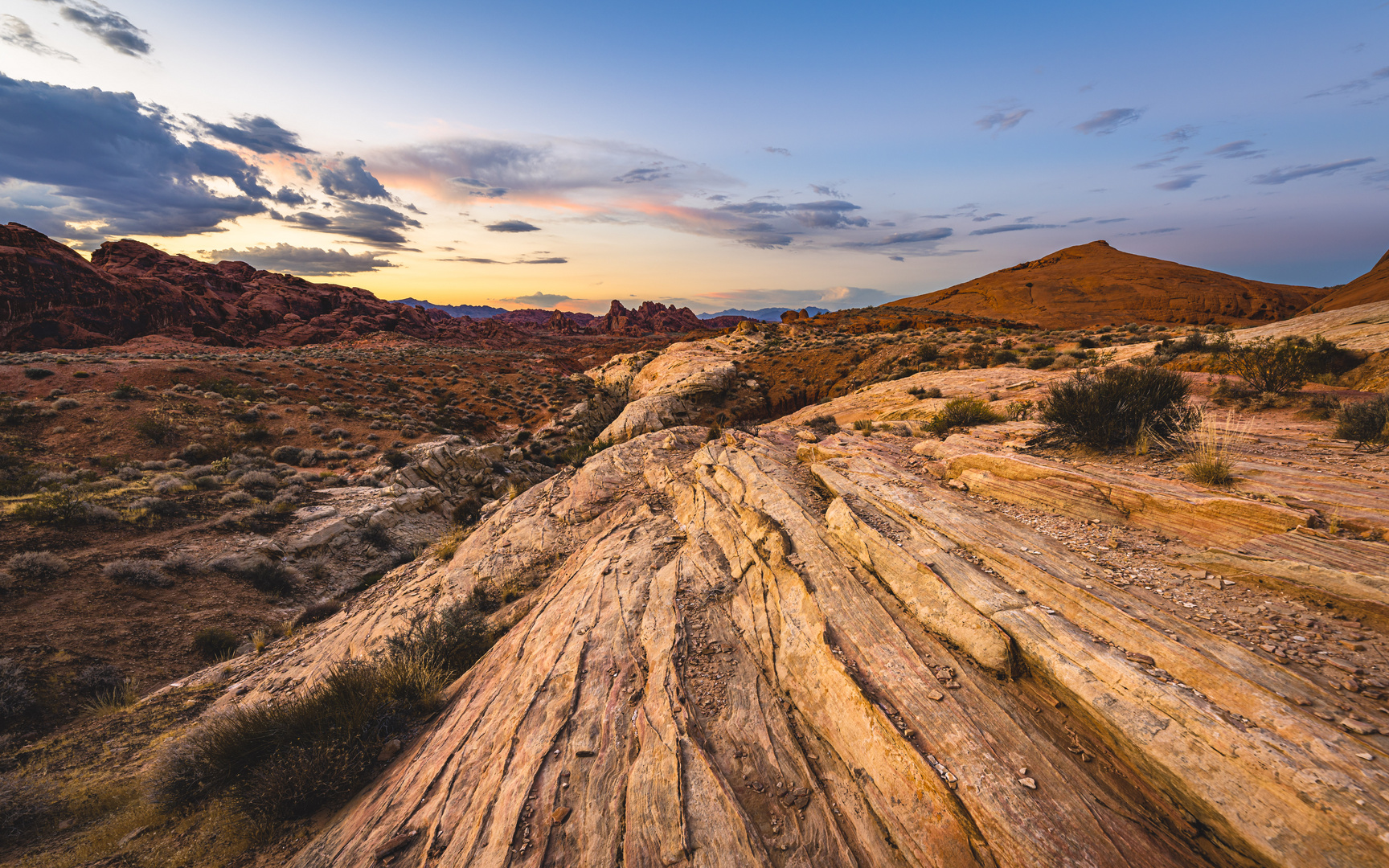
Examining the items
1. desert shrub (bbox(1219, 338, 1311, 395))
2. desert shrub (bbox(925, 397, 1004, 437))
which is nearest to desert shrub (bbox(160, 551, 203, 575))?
desert shrub (bbox(925, 397, 1004, 437))

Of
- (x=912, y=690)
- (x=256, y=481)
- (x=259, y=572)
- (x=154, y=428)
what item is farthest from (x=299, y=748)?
(x=154, y=428)

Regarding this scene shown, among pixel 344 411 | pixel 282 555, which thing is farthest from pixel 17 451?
pixel 282 555

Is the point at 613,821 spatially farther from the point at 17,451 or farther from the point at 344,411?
the point at 344,411

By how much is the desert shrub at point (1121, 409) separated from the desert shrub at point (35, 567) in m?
23.6

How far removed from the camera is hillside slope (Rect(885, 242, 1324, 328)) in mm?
54938

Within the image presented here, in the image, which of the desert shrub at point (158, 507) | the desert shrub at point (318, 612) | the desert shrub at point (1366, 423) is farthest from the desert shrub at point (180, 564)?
the desert shrub at point (1366, 423)

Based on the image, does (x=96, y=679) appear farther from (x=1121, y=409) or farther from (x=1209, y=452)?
(x=1121, y=409)

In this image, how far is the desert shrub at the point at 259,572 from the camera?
44.4 ft

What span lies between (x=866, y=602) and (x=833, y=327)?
51.0m

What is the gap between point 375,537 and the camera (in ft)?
55.2

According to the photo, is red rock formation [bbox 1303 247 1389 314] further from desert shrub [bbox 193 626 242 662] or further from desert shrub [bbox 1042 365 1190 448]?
desert shrub [bbox 193 626 242 662]

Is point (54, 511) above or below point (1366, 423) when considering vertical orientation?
below

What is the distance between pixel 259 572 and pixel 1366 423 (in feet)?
80.8

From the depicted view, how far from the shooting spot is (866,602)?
5.68 meters
